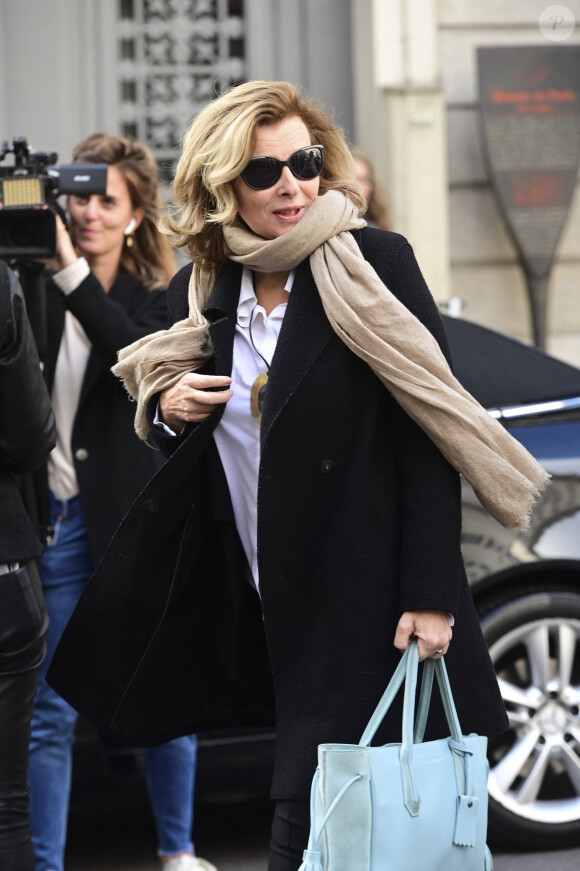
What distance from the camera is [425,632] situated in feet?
8.03

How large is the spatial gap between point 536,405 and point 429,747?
1.83 metres

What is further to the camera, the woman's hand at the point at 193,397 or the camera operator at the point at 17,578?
the camera operator at the point at 17,578

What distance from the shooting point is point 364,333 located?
2457 mm

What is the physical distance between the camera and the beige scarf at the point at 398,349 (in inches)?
96.2

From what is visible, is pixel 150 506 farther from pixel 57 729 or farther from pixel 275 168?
pixel 57 729

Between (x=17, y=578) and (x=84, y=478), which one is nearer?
(x=17, y=578)

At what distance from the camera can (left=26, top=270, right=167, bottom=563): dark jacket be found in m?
3.41

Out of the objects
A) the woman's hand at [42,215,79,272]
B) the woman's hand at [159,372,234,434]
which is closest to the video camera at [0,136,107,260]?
the woman's hand at [42,215,79,272]

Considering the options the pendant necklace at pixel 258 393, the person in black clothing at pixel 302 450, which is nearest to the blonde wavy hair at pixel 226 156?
the person in black clothing at pixel 302 450

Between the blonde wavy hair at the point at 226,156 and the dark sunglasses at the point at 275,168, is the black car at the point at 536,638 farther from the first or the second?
the dark sunglasses at the point at 275,168

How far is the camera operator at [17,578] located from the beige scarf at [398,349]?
48cm

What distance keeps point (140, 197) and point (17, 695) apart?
1.55 meters

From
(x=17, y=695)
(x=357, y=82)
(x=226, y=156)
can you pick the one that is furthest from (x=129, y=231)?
(x=357, y=82)

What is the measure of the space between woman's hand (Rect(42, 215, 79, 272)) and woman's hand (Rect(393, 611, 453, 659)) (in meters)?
1.41
